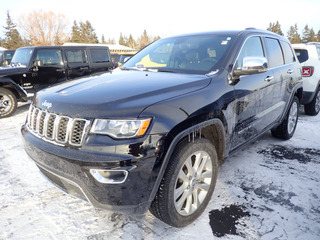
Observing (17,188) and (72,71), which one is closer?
(17,188)

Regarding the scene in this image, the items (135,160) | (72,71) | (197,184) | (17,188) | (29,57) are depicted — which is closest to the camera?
(135,160)

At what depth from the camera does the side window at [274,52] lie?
3418 millimetres

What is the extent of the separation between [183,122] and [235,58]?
3.83 feet

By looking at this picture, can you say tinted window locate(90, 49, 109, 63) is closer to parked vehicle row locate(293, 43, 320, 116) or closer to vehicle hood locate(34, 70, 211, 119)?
parked vehicle row locate(293, 43, 320, 116)

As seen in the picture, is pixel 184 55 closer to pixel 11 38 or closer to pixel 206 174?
pixel 206 174

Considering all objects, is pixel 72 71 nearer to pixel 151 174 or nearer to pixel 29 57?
pixel 29 57

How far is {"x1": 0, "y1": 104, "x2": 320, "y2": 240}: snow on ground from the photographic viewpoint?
2.09m

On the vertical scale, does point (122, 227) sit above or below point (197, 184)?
below

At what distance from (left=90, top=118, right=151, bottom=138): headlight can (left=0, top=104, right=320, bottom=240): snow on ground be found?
98 cm

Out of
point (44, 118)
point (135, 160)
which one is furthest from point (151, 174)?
point (44, 118)

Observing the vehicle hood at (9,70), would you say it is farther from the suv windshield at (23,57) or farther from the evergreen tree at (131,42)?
the evergreen tree at (131,42)

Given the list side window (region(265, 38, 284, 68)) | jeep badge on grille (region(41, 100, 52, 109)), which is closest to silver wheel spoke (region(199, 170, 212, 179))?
jeep badge on grille (region(41, 100, 52, 109))

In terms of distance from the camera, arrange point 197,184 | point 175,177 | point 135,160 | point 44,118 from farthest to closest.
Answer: point 197,184 < point 44,118 < point 175,177 < point 135,160

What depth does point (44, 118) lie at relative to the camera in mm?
2051
